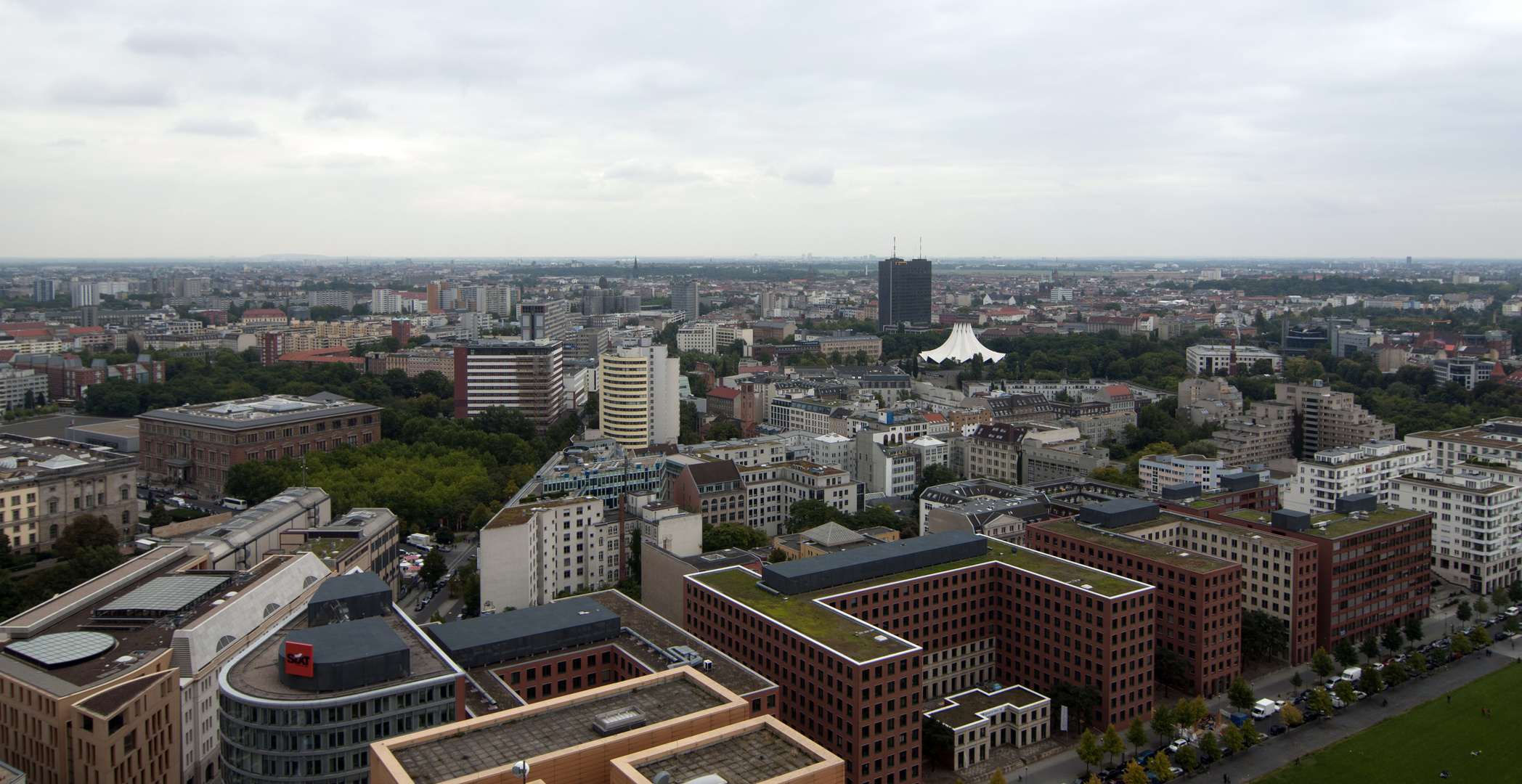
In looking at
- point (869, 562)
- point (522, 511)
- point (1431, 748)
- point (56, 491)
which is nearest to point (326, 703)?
point (869, 562)

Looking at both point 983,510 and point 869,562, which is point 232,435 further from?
point 869,562

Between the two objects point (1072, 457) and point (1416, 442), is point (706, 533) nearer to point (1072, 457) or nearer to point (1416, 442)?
point (1072, 457)

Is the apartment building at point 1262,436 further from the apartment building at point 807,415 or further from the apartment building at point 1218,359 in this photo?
the apartment building at point 1218,359

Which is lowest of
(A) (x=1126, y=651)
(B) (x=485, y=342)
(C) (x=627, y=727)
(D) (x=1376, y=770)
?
(D) (x=1376, y=770)

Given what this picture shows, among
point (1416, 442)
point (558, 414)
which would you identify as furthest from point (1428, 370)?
point (558, 414)

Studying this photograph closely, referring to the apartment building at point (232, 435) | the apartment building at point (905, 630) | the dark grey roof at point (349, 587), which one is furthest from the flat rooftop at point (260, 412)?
the apartment building at point (905, 630)

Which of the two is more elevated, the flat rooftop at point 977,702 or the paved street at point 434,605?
the flat rooftop at point 977,702
